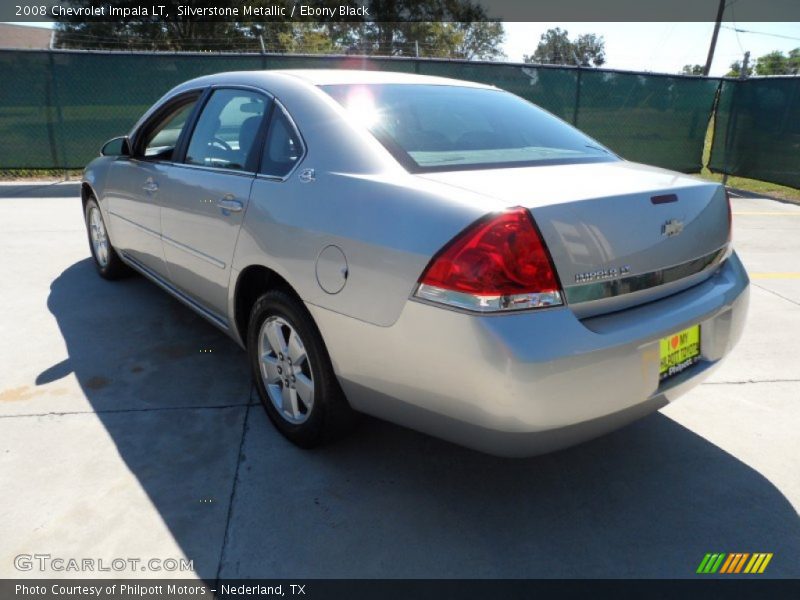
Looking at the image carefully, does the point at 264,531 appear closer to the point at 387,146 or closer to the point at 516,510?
the point at 516,510

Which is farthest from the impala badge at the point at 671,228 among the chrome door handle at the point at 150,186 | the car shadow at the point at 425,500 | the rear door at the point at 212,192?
the chrome door handle at the point at 150,186

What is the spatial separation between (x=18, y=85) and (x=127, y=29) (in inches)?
1207

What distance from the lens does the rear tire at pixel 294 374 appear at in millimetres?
2545

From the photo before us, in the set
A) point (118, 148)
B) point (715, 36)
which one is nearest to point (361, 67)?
point (118, 148)

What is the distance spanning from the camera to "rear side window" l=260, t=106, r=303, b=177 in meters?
2.71

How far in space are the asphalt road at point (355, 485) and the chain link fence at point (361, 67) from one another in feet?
25.7

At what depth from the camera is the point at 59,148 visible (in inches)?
410

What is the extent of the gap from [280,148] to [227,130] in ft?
2.12

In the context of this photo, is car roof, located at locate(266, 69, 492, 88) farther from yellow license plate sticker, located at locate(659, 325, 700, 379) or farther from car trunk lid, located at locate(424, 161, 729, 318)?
yellow license plate sticker, located at locate(659, 325, 700, 379)

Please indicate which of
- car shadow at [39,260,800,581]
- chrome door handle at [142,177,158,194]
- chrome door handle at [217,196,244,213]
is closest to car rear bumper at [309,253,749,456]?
car shadow at [39,260,800,581]

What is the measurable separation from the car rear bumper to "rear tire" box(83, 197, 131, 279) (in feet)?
10.7

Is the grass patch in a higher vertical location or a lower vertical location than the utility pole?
lower

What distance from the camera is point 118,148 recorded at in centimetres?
432

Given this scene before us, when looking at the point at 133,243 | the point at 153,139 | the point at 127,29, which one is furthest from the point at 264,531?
the point at 127,29
